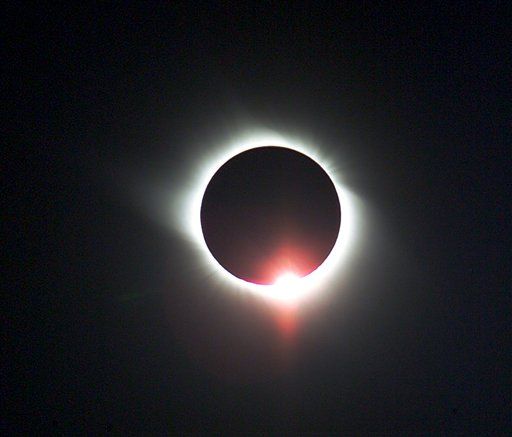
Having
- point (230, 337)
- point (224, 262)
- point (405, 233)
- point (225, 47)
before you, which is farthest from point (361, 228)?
point (225, 47)

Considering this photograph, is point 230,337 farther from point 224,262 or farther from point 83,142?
point 83,142

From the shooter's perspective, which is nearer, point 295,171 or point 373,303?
point 295,171

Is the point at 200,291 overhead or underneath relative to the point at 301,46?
underneath

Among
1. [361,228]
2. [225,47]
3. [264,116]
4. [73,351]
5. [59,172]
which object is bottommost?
[73,351]

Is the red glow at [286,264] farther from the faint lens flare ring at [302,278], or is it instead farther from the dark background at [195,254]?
the dark background at [195,254]

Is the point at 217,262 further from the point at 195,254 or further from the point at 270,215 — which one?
the point at 270,215

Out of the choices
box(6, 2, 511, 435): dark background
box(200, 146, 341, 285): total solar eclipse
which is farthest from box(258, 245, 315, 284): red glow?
box(6, 2, 511, 435): dark background

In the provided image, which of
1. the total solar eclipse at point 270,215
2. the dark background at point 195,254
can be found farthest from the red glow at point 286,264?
the dark background at point 195,254
